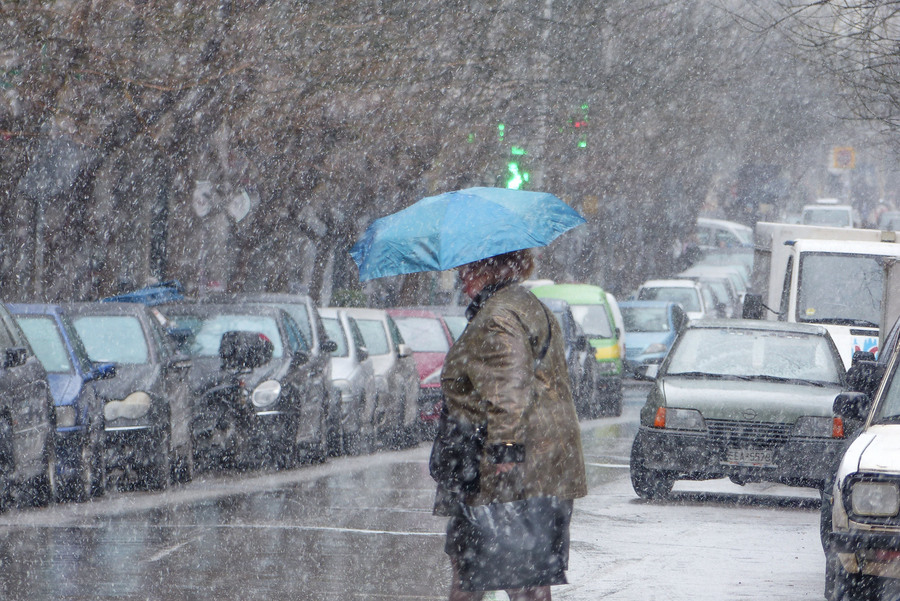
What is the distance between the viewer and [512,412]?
507cm

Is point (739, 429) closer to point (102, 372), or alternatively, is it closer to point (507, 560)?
point (102, 372)

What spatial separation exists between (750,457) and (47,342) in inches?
217

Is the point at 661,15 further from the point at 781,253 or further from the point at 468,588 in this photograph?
the point at 468,588

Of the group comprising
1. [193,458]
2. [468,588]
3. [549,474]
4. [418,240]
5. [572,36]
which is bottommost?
[193,458]

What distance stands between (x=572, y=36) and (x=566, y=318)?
11.6 m

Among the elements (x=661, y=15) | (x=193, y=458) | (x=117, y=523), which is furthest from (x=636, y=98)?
(x=117, y=523)

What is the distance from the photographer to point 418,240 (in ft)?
19.0

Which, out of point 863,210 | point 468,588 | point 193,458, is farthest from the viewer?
point 863,210

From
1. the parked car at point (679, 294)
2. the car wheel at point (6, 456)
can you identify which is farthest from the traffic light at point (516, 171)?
the car wheel at point (6, 456)

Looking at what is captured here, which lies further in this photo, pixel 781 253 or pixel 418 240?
pixel 781 253

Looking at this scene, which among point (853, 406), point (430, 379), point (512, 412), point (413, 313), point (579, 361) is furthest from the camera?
point (579, 361)

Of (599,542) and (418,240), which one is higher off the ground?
(418,240)

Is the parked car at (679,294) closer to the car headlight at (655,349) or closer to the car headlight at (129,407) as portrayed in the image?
the car headlight at (655,349)

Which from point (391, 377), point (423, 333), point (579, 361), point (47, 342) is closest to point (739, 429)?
point (47, 342)
